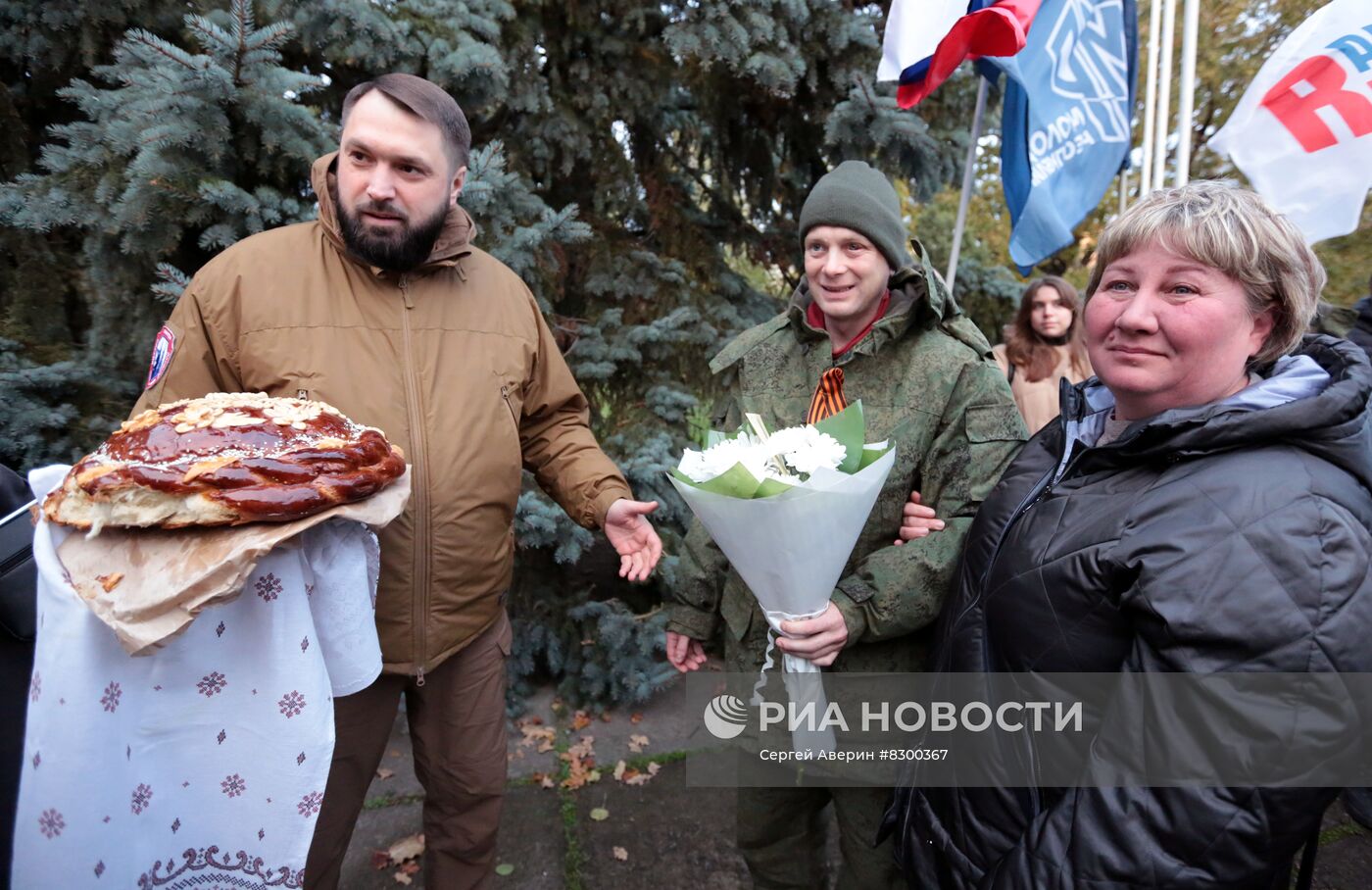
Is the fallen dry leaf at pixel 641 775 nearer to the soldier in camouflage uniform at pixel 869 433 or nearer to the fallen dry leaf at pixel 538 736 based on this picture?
the fallen dry leaf at pixel 538 736

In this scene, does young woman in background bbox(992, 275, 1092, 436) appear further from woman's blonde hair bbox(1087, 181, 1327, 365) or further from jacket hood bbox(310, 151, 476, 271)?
jacket hood bbox(310, 151, 476, 271)

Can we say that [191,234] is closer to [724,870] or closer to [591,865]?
[591,865]

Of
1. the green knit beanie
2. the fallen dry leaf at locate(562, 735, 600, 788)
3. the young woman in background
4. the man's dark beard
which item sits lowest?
the fallen dry leaf at locate(562, 735, 600, 788)

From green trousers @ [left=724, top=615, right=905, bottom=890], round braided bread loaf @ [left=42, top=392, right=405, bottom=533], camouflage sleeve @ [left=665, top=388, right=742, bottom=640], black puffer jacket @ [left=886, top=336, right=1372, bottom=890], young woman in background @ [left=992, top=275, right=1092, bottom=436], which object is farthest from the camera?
young woman in background @ [left=992, top=275, right=1092, bottom=436]

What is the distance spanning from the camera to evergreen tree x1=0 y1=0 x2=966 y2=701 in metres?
2.54

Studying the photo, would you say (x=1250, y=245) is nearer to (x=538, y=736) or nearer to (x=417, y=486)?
(x=417, y=486)

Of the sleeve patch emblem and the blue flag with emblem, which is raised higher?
the blue flag with emblem

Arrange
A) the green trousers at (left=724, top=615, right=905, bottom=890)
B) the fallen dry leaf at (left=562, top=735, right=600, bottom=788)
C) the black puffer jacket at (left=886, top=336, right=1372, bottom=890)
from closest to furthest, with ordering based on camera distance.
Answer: the black puffer jacket at (left=886, top=336, right=1372, bottom=890) → the green trousers at (left=724, top=615, right=905, bottom=890) → the fallen dry leaf at (left=562, top=735, right=600, bottom=788)

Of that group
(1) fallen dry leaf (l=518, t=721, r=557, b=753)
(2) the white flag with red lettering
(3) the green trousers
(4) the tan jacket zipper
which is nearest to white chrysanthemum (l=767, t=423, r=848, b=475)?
(3) the green trousers

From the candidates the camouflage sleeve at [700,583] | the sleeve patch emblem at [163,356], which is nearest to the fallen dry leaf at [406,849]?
the camouflage sleeve at [700,583]

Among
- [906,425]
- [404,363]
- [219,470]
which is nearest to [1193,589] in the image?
[906,425]

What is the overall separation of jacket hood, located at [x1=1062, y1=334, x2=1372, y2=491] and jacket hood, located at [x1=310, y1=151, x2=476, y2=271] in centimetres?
174

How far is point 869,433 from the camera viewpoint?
1967 millimetres

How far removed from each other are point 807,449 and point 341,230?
1402 mm
